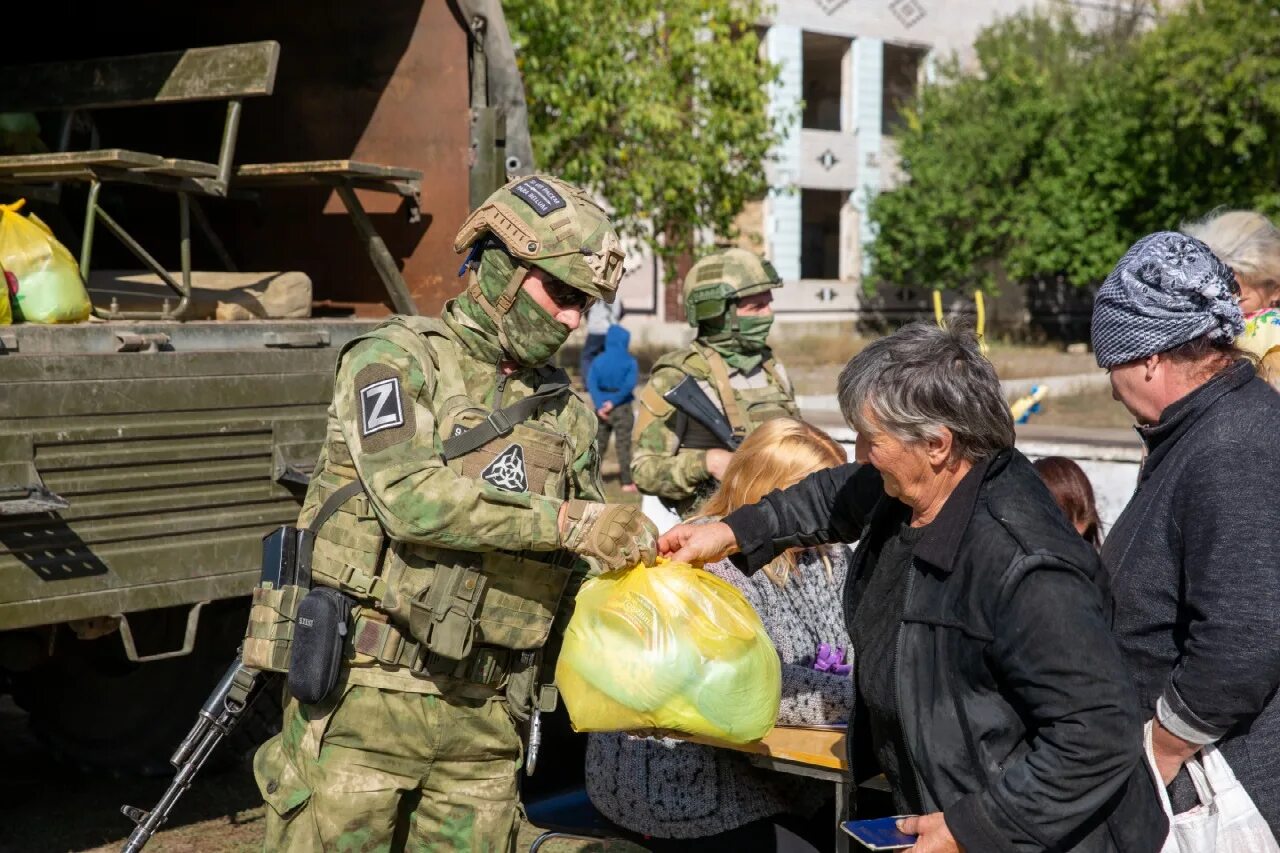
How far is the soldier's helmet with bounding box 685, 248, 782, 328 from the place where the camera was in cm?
532

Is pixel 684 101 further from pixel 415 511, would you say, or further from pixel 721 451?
pixel 415 511

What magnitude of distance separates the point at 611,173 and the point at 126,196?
8.97 metres

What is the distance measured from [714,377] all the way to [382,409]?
2.68 m

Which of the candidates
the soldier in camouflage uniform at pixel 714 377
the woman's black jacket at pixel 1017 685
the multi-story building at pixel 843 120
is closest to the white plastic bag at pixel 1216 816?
the woman's black jacket at pixel 1017 685

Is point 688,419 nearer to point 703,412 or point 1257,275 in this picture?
point 703,412

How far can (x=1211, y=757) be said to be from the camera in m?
2.44

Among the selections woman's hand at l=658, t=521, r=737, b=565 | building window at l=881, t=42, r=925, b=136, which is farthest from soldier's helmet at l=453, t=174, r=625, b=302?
building window at l=881, t=42, r=925, b=136

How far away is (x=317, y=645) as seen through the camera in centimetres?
279

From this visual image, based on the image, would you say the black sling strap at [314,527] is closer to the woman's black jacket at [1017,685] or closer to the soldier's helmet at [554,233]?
the soldier's helmet at [554,233]

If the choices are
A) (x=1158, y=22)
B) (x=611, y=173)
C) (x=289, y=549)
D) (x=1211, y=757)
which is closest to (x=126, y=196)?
(x=289, y=549)

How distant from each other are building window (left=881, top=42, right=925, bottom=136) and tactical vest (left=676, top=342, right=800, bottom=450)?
2675cm

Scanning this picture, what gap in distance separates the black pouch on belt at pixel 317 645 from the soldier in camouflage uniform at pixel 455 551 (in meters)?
0.06

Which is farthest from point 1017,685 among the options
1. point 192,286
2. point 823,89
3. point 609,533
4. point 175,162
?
point 823,89

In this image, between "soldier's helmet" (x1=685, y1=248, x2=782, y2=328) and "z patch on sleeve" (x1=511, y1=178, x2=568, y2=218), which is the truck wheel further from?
"z patch on sleeve" (x1=511, y1=178, x2=568, y2=218)
